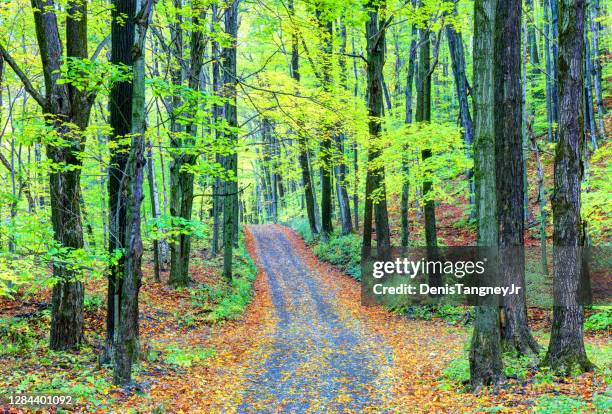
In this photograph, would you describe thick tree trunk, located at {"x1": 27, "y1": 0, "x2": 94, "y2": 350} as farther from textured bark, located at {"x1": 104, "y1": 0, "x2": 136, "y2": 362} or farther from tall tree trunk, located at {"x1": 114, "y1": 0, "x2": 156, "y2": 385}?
tall tree trunk, located at {"x1": 114, "y1": 0, "x2": 156, "y2": 385}

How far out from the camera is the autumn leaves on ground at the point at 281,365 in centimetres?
623

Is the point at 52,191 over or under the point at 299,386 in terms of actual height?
over

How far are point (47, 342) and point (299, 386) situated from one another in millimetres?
5290

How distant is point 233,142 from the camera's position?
9258mm

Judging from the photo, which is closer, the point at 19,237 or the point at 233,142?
the point at 19,237

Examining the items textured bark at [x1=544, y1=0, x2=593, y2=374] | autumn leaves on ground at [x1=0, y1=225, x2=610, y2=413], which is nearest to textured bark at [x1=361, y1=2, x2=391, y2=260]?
autumn leaves on ground at [x1=0, y1=225, x2=610, y2=413]

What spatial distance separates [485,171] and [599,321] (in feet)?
24.8

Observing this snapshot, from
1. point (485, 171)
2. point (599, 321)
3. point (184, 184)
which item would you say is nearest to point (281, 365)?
point (485, 171)

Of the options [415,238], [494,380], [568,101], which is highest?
[568,101]

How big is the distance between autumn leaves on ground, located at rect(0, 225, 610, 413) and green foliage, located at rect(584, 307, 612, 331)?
0.61 metres

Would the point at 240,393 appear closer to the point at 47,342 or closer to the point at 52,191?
the point at 47,342

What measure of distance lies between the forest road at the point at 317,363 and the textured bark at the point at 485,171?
1824 mm

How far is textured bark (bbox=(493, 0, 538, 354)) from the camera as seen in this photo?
781cm

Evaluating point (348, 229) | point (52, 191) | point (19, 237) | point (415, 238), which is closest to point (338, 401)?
point (19, 237)
